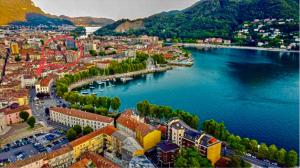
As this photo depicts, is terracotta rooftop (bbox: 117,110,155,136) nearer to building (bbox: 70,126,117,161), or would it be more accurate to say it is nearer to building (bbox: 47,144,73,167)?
building (bbox: 70,126,117,161)

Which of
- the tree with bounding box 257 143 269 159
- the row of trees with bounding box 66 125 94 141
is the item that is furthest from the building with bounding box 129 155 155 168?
the tree with bounding box 257 143 269 159

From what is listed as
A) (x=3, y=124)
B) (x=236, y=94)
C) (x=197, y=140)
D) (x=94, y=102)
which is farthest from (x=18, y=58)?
(x=197, y=140)

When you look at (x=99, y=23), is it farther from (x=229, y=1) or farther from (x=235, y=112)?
(x=235, y=112)

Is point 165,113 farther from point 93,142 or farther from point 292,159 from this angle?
point 292,159

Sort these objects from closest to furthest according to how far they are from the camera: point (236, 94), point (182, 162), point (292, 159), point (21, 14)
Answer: point (182, 162) → point (292, 159) → point (236, 94) → point (21, 14)

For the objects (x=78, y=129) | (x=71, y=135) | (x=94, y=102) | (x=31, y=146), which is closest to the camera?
(x=31, y=146)

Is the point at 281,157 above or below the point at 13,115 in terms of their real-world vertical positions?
below

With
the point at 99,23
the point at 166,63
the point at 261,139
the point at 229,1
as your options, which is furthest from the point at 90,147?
the point at 99,23
